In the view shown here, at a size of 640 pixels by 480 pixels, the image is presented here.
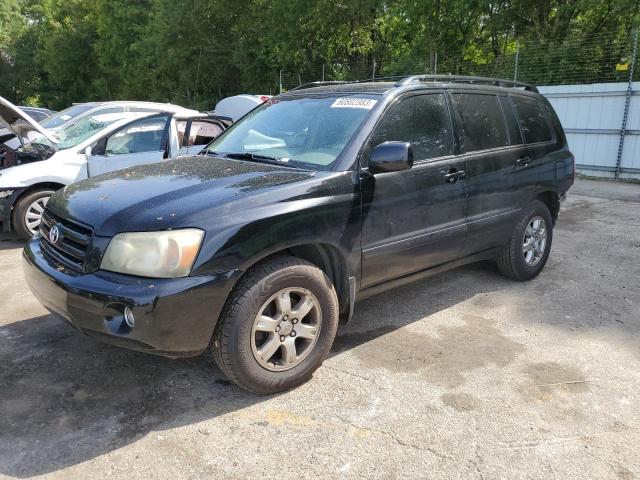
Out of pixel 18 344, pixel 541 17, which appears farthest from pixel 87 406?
pixel 541 17

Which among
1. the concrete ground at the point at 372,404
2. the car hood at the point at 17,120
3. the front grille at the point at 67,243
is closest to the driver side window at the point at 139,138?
the car hood at the point at 17,120

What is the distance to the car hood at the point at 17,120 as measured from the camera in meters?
5.10

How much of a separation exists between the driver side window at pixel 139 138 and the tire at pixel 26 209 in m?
0.99

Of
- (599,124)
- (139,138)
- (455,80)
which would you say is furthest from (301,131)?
(599,124)

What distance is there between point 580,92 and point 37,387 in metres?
12.7

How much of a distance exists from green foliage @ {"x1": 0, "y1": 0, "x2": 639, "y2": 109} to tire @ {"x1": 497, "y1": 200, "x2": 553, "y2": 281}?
29.2ft

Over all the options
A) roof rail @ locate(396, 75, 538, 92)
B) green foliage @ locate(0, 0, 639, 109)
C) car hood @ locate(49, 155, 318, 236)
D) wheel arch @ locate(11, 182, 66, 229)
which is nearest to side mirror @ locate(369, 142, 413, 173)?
car hood @ locate(49, 155, 318, 236)

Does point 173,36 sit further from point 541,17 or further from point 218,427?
point 218,427

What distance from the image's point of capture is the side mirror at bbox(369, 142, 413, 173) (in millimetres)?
3330

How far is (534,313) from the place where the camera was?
440cm

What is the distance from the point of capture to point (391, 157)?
3.33 m

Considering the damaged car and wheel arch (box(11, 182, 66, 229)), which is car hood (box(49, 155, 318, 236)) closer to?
the damaged car

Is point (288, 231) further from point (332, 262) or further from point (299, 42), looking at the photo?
point (299, 42)

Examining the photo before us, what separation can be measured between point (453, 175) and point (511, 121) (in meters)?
1.18
